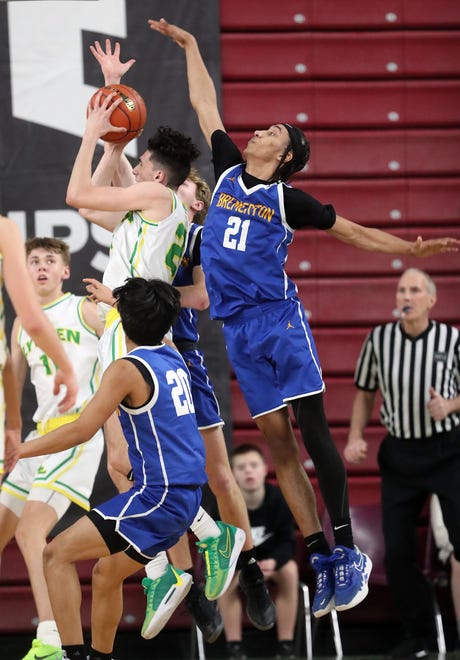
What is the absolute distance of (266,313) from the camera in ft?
17.2

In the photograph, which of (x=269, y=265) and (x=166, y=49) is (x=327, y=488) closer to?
(x=269, y=265)

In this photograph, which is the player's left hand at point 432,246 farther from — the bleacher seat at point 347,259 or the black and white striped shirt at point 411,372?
the bleacher seat at point 347,259

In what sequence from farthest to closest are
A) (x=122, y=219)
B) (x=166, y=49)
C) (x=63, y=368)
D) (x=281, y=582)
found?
(x=166, y=49)
(x=281, y=582)
(x=122, y=219)
(x=63, y=368)

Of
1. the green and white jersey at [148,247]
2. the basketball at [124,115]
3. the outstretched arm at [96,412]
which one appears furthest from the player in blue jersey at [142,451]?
the basketball at [124,115]

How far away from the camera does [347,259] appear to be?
884 cm

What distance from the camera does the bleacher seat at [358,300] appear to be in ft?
28.7

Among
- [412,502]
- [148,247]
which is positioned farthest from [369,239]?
[412,502]

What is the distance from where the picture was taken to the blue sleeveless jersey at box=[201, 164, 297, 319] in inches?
206

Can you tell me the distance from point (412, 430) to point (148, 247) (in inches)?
118

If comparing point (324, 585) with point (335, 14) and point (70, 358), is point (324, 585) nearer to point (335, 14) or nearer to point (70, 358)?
point (70, 358)

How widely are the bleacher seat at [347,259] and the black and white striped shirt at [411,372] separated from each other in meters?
1.06

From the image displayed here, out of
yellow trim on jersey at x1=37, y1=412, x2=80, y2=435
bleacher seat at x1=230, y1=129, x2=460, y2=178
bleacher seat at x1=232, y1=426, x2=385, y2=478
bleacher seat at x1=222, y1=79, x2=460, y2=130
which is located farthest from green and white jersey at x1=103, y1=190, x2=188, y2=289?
bleacher seat at x1=230, y1=129, x2=460, y2=178

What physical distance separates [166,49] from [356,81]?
1.49 metres

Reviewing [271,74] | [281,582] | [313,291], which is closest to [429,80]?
[271,74]
